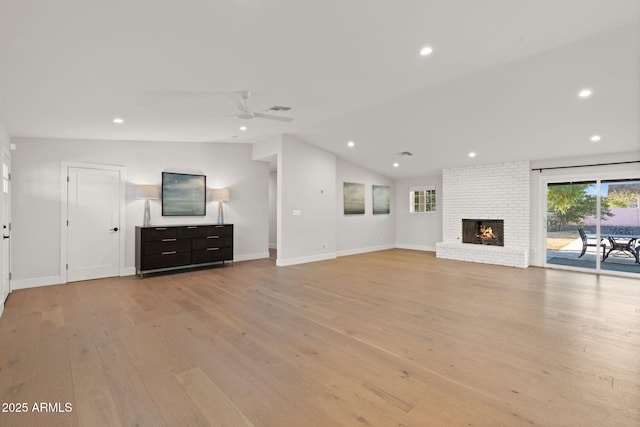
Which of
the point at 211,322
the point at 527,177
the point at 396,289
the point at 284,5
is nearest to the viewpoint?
the point at 284,5

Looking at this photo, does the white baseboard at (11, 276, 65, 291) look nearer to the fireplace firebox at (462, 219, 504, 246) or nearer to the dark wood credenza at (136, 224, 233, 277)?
the dark wood credenza at (136, 224, 233, 277)

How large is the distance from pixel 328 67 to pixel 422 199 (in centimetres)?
716

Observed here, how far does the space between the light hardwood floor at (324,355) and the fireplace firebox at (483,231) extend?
270cm

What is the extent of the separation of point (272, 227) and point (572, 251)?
8.07 meters

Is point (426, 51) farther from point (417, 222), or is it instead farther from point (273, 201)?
point (273, 201)

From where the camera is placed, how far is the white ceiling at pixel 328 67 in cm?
232

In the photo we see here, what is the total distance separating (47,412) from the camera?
6.22 feet

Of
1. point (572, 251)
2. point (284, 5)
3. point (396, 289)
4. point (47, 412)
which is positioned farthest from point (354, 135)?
point (47, 412)

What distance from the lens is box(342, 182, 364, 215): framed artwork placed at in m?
8.72

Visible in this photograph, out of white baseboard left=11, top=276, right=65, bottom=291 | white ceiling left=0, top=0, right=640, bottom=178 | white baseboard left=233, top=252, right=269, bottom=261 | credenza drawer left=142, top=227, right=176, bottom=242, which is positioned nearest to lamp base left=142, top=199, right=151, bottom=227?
credenza drawer left=142, top=227, right=176, bottom=242

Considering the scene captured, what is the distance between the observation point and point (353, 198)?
29.2ft

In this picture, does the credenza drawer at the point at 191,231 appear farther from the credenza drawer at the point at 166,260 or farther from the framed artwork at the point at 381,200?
the framed artwork at the point at 381,200

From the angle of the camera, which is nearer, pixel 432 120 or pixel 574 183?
pixel 432 120

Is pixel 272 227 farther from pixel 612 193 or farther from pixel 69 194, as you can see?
pixel 612 193
